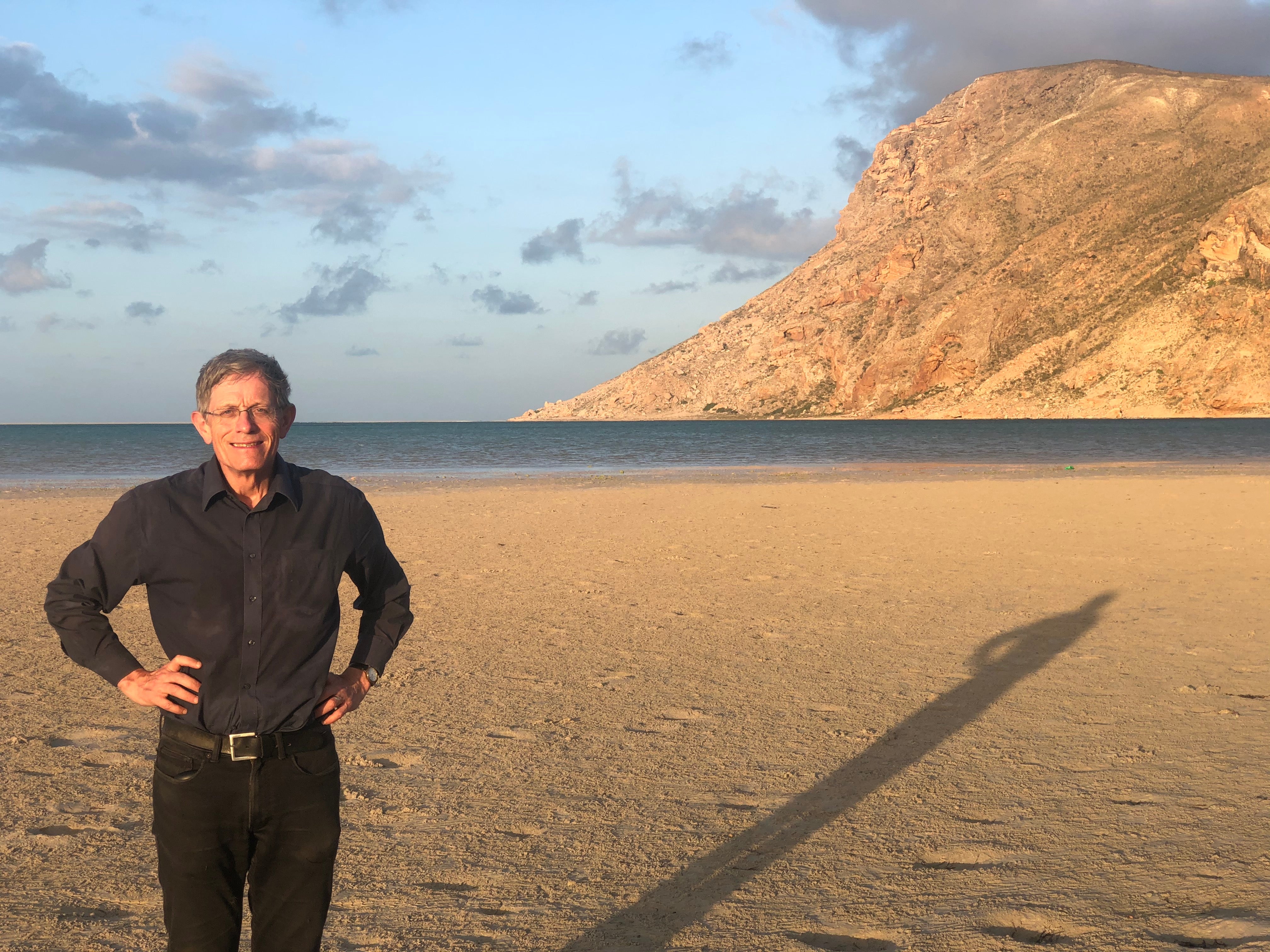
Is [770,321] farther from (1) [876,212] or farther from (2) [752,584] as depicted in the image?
(2) [752,584]

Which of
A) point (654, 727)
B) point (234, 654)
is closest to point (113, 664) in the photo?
point (234, 654)

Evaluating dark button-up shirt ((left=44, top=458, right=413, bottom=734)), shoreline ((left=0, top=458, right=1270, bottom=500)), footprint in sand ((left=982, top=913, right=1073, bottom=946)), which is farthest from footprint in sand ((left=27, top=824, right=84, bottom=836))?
shoreline ((left=0, top=458, right=1270, bottom=500))

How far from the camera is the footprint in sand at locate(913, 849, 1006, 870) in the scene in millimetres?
3805

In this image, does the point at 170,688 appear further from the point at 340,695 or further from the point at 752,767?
the point at 752,767

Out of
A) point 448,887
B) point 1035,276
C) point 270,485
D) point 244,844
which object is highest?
point 1035,276

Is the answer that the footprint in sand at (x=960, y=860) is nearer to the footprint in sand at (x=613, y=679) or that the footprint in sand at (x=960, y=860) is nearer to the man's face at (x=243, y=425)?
the footprint in sand at (x=613, y=679)

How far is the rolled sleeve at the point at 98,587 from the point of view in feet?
7.51

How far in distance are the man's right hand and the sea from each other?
1038 inches

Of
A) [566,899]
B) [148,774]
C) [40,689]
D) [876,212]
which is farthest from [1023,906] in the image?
[876,212]

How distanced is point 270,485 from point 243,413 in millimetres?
184

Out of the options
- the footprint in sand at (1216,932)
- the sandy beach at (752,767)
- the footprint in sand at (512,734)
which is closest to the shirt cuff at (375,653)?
the sandy beach at (752,767)

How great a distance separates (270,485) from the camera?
240cm

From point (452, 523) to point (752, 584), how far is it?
6.86m

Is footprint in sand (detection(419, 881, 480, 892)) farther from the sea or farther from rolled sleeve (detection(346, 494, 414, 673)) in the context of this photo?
the sea
